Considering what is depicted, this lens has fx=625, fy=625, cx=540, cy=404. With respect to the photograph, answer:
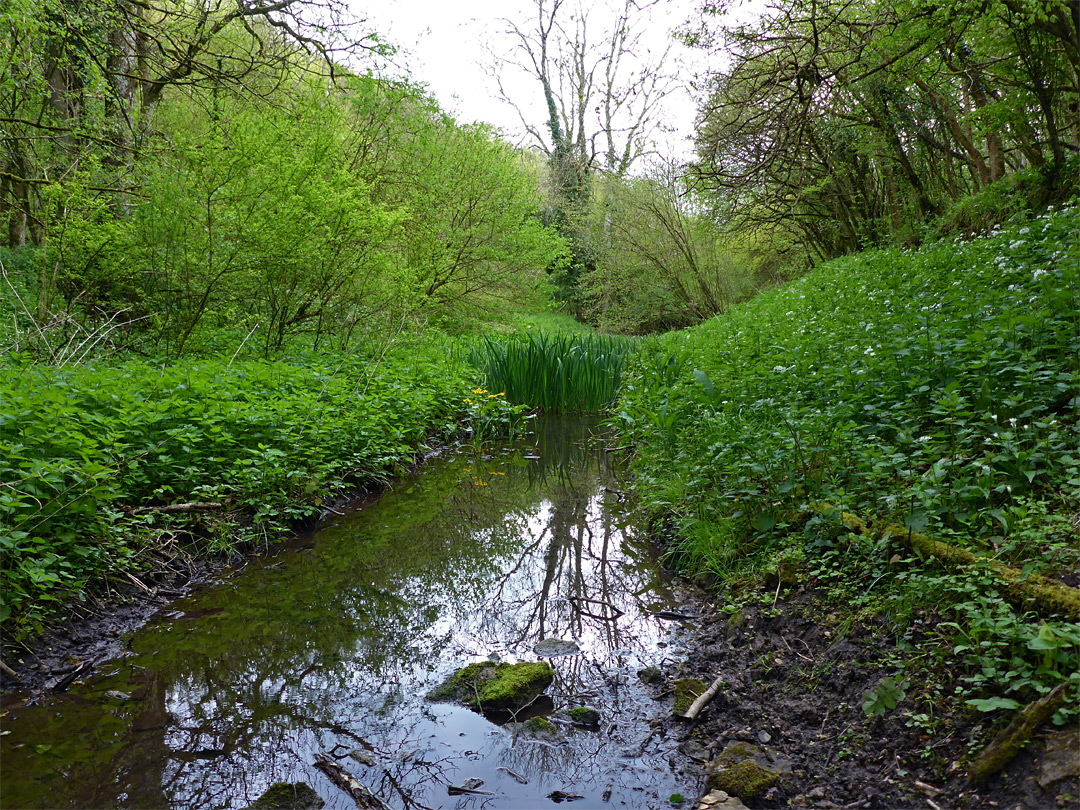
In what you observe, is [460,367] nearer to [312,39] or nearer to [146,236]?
[146,236]

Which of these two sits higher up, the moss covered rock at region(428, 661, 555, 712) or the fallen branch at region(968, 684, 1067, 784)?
the fallen branch at region(968, 684, 1067, 784)

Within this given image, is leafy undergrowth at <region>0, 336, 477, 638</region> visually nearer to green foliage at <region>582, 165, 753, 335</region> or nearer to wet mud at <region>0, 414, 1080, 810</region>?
wet mud at <region>0, 414, 1080, 810</region>

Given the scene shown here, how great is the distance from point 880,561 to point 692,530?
3.92 feet

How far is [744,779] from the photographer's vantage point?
5.91 ft

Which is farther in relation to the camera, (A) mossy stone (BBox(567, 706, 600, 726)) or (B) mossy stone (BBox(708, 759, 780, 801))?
(A) mossy stone (BBox(567, 706, 600, 726))

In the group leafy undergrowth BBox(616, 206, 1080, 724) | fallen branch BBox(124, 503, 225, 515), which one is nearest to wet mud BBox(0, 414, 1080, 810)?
leafy undergrowth BBox(616, 206, 1080, 724)

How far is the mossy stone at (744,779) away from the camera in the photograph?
177 cm

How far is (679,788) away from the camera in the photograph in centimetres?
187

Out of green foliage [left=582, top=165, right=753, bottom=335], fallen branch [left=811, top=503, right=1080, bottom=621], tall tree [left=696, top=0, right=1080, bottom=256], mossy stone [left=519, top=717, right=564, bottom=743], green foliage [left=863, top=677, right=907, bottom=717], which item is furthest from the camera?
green foliage [left=582, top=165, right=753, bottom=335]

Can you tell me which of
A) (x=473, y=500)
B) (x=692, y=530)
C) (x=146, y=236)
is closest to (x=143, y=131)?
(x=146, y=236)

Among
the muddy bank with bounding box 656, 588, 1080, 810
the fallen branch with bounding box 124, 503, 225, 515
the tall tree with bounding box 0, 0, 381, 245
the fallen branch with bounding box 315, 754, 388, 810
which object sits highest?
the tall tree with bounding box 0, 0, 381, 245

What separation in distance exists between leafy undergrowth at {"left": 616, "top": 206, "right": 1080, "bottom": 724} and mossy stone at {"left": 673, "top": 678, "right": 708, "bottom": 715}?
594 millimetres

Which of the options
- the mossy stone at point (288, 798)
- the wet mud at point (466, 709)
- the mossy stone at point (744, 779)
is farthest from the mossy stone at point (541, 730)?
the mossy stone at point (288, 798)

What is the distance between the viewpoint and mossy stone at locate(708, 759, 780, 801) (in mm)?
1769
